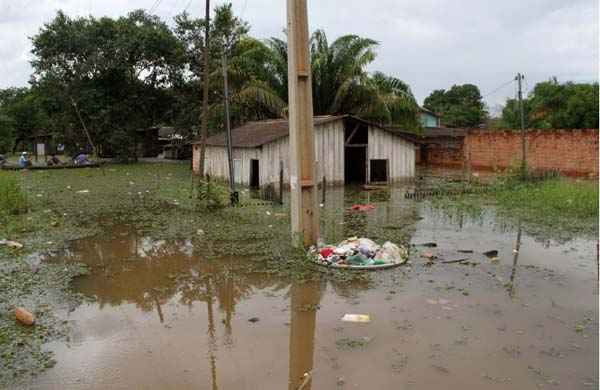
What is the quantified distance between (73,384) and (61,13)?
32861mm

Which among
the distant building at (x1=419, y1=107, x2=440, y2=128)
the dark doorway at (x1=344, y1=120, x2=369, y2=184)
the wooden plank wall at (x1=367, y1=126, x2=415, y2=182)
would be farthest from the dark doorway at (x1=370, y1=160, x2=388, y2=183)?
the distant building at (x1=419, y1=107, x2=440, y2=128)

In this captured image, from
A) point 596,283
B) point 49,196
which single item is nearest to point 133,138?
point 49,196

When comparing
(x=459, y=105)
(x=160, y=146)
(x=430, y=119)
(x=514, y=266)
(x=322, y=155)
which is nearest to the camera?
(x=514, y=266)

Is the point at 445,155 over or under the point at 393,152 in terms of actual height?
over

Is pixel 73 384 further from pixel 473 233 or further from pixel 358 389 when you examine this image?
pixel 473 233

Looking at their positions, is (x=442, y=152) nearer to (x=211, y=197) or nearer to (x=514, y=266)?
Answer: (x=211, y=197)

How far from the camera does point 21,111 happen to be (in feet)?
159

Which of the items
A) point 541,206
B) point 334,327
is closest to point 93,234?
point 334,327

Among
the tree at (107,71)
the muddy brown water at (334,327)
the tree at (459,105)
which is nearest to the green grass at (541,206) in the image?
the muddy brown water at (334,327)

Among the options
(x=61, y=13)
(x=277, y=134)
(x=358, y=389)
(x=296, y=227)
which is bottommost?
(x=358, y=389)

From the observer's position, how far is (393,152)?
23328mm

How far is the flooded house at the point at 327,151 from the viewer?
20844 millimetres

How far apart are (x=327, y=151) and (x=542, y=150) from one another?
11212mm

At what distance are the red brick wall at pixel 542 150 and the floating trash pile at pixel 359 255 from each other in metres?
13.8
